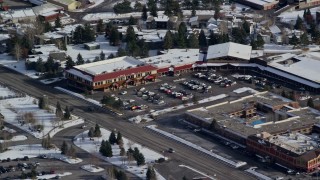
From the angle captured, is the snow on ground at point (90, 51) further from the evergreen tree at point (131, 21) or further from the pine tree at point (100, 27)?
the evergreen tree at point (131, 21)

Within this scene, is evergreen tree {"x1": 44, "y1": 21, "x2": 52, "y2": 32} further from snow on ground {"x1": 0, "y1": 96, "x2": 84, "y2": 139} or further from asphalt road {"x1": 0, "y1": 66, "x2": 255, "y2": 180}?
snow on ground {"x1": 0, "y1": 96, "x2": 84, "y2": 139}

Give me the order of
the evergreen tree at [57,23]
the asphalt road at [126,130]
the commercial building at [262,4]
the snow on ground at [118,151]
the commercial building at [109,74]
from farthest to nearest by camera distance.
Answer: the commercial building at [262,4] < the evergreen tree at [57,23] < the commercial building at [109,74] < the asphalt road at [126,130] < the snow on ground at [118,151]

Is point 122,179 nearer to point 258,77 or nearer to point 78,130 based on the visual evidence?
point 78,130

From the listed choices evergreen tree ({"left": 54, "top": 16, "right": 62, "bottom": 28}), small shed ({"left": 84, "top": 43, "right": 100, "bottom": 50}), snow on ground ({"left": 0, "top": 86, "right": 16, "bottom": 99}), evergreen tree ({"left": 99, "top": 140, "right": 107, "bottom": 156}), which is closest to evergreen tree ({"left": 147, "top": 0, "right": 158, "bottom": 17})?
Answer: evergreen tree ({"left": 54, "top": 16, "right": 62, "bottom": 28})

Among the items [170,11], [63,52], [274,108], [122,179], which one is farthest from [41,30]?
[122,179]

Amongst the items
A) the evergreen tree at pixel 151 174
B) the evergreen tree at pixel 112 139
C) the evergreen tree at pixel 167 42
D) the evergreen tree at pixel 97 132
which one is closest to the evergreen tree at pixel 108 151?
the evergreen tree at pixel 112 139
